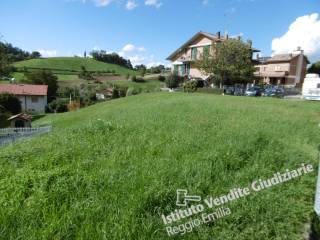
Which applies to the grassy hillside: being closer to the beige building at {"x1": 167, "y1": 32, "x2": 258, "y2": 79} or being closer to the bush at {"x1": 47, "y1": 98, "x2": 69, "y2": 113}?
the bush at {"x1": 47, "y1": 98, "x2": 69, "y2": 113}

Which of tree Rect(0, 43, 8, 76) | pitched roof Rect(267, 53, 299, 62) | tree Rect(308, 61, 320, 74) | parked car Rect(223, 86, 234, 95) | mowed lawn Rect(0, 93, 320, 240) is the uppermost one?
pitched roof Rect(267, 53, 299, 62)

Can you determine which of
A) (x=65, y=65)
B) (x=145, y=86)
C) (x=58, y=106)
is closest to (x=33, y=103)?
(x=58, y=106)

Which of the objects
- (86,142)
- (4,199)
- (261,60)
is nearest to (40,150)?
(86,142)

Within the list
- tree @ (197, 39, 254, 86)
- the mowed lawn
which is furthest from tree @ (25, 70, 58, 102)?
the mowed lawn

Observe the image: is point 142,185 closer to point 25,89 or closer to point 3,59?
point 3,59

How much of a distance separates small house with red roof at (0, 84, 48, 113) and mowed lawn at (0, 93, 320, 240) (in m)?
43.8

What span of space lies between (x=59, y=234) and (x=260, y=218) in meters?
2.24

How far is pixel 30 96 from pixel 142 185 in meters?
47.1

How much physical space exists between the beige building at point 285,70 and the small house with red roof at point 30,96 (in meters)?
38.4

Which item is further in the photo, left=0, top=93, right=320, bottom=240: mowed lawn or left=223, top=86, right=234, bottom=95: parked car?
left=223, top=86, right=234, bottom=95: parked car

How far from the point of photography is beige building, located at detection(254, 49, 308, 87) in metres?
47.8

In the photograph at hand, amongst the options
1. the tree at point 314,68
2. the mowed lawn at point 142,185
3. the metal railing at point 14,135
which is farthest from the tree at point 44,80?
the tree at point 314,68

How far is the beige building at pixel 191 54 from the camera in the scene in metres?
43.2

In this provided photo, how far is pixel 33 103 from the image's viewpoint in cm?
4550
